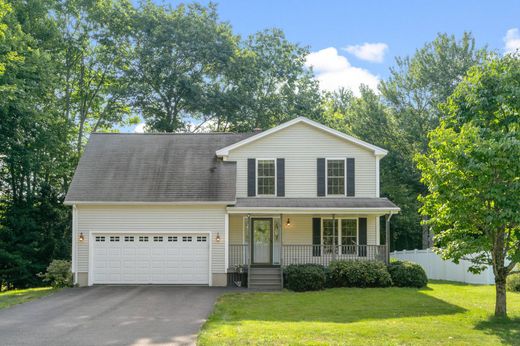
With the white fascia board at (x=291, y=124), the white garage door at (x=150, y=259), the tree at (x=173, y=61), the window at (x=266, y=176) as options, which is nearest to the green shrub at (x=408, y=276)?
the white fascia board at (x=291, y=124)

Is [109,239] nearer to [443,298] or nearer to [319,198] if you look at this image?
[319,198]

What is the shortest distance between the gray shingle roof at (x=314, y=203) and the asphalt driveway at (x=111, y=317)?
3.77 m

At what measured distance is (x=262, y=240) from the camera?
23297mm

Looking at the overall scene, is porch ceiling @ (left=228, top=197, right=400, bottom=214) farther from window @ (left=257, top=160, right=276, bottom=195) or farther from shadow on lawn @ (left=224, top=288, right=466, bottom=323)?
shadow on lawn @ (left=224, top=288, right=466, bottom=323)

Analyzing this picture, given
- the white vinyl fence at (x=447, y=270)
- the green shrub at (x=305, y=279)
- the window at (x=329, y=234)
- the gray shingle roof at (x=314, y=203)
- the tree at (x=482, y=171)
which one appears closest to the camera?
the tree at (x=482, y=171)

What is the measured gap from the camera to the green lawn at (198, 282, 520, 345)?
1140cm

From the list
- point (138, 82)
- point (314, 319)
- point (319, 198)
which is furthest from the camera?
point (138, 82)

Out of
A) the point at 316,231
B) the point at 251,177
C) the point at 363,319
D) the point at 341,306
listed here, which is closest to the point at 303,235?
the point at 316,231

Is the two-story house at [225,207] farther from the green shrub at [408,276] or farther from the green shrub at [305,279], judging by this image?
the green shrub at [408,276]

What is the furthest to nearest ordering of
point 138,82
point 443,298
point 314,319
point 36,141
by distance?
point 138,82, point 36,141, point 443,298, point 314,319

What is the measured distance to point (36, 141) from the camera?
2934 centimetres

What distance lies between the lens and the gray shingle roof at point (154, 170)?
2202 cm

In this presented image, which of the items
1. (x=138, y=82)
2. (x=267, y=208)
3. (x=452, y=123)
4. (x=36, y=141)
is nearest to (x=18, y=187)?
(x=36, y=141)

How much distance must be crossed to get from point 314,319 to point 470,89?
703cm
